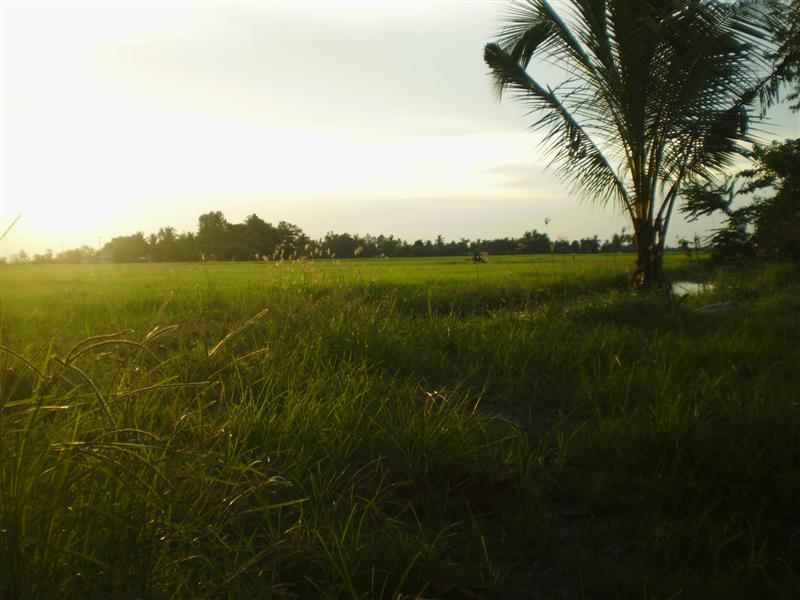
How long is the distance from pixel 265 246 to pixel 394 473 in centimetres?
1260

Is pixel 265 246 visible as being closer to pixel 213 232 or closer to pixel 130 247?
pixel 213 232

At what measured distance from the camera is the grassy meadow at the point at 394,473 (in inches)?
60.7

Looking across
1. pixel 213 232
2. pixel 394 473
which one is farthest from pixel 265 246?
pixel 394 473

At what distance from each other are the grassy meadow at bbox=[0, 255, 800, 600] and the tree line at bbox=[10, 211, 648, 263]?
4.38 feet

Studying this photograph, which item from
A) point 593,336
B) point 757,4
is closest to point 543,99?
point 757,4

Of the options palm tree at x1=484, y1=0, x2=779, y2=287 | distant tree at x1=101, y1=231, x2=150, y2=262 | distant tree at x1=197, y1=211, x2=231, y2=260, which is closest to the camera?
palm tree at x1=484, y1=0, x2=779, y2=287

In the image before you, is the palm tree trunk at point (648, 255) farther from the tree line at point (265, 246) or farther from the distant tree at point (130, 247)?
the distant tree at point (130, 247)

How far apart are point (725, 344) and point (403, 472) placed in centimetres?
309

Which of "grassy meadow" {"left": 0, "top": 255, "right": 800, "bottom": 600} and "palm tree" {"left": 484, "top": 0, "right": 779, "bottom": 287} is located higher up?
"palm tree" {"left": 484, "top": 0, "right": 779, "bottom": 287}

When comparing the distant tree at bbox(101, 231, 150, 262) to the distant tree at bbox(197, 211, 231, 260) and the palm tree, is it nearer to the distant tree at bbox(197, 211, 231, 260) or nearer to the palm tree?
the distant tree at bbox(197, 211, 231, 260)

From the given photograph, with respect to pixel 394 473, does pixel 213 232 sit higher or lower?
higher

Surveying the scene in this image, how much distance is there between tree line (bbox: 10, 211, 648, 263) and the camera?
348 inches

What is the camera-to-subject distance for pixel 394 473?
2.51 meters

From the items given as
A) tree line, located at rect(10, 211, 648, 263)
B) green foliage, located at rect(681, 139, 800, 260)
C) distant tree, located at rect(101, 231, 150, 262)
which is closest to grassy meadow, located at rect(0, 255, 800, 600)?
tree line, located at rect(10, 211, 648, 263)
